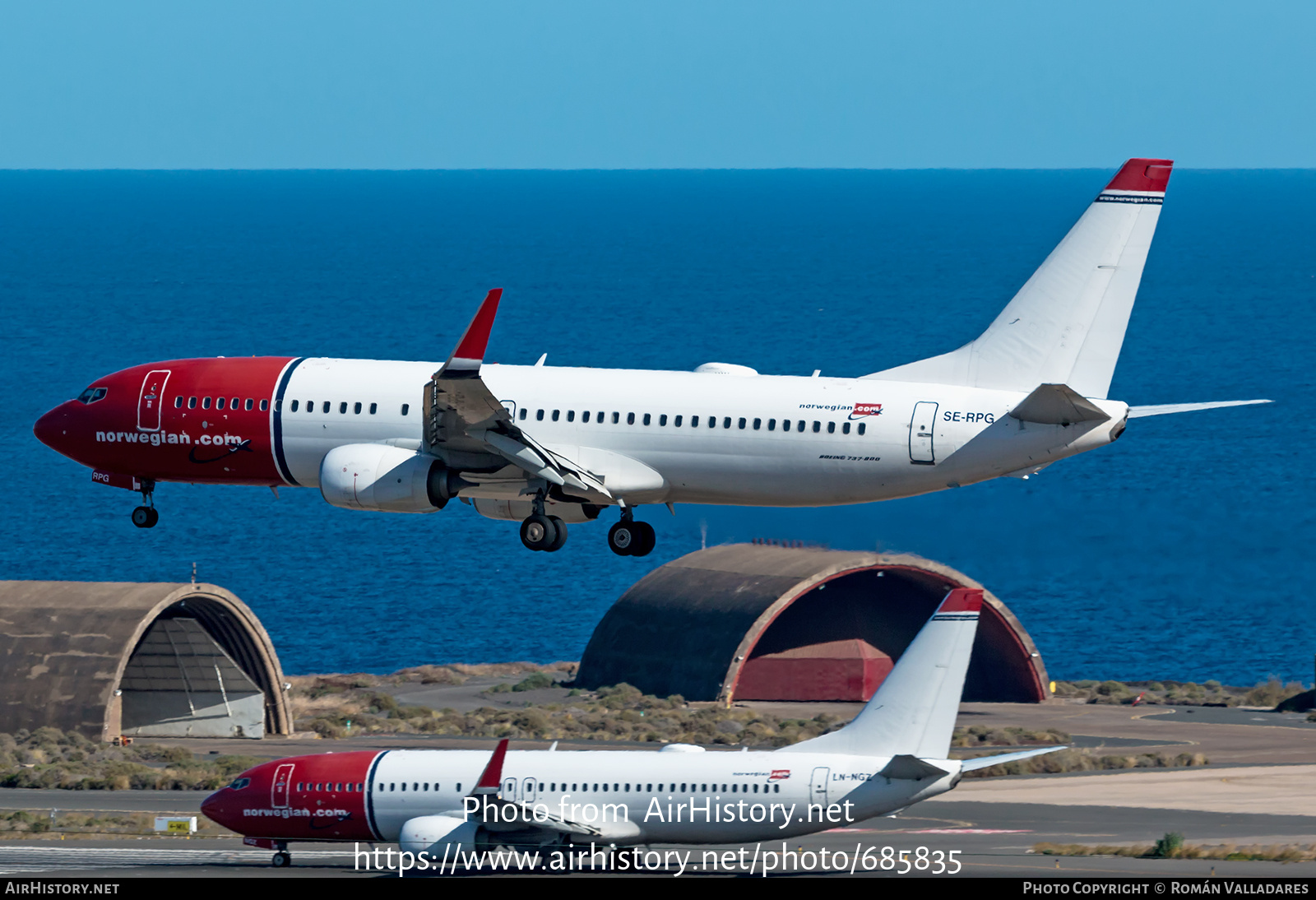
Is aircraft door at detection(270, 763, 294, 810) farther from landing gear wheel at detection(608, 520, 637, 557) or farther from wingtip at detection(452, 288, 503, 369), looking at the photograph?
wingtip at detection(452, 288, 503, 369)

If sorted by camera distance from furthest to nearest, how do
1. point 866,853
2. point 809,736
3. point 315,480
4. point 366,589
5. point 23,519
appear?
point 23,519, point 366,589, point 809,736, point 866,853, point 315,480

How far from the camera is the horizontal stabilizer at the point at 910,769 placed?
6056 cm

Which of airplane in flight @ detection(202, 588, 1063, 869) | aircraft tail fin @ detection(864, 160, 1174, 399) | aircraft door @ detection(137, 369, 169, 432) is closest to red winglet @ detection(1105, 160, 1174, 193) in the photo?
aircraft tail fin @ detection(864, 160, 1174, 399)

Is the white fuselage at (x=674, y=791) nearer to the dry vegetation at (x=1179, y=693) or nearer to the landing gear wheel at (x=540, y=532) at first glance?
the landing gear wheel at (x=540, y=532)

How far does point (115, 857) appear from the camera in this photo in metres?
66.1

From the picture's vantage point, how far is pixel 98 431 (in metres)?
59.7

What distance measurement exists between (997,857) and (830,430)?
56.6 feet

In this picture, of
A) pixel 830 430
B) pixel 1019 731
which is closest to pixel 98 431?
pixel 830 430

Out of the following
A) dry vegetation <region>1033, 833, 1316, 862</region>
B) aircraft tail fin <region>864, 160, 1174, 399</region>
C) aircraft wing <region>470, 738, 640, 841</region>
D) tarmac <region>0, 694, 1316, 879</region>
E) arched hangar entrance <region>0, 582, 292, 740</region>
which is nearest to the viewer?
aircraft tail fin <region>864, 160, 1174, 399</region>

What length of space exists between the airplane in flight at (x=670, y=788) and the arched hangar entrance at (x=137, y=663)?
1333 inches

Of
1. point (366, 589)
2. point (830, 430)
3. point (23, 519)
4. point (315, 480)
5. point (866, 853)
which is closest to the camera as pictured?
point (830, 430)

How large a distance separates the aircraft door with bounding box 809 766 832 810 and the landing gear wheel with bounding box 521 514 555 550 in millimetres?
11467

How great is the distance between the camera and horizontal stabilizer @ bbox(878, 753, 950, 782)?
6056 centimetres

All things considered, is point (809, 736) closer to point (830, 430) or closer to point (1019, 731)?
point (1019, 731)
